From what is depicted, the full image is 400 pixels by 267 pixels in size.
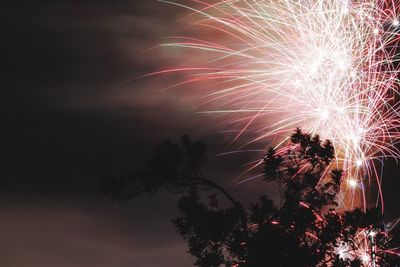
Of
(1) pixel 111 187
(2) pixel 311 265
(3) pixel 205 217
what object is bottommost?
(2) pixel 311 265

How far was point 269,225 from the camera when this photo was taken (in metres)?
16.1

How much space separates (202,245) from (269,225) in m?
1.70

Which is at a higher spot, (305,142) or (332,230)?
(305,142)

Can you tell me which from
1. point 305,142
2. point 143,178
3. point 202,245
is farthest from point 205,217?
point 305,142

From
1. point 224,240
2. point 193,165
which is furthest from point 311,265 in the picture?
point 193,165

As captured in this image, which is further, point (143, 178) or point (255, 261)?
point (143, 178)

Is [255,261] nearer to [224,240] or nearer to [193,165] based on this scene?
[224,240]

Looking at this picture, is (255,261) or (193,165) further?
(193,165)

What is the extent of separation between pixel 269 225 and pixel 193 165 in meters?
2.42

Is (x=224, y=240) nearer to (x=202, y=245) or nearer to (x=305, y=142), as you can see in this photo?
(x=202, y=245)

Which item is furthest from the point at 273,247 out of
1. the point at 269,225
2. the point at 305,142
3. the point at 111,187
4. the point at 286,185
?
the point at 111,187

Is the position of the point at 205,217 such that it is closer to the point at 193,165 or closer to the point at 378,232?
the point at 193,165

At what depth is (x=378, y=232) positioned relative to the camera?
17312 mm

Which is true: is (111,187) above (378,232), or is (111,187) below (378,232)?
above
